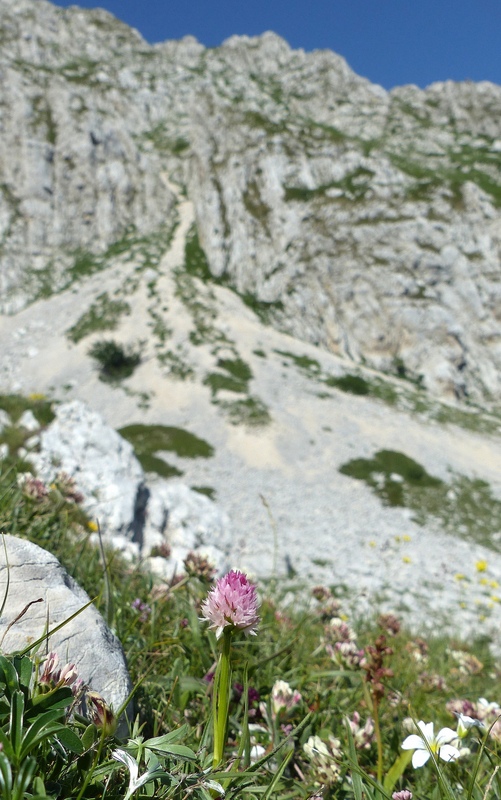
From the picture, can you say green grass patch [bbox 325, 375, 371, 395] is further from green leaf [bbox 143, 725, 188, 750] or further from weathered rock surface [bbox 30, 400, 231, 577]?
green leaf [bbox 143, 725, 188, 750]

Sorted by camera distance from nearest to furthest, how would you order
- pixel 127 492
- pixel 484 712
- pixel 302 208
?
pixel 484 712 → pixel 127 492 → pixel 302 208

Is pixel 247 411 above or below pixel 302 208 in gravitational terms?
below

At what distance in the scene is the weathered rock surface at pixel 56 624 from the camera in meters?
1.60

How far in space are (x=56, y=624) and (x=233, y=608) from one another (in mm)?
810

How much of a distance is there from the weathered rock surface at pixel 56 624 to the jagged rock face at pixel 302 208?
4372 cm

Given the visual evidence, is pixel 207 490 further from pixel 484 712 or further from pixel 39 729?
pixel 39 729

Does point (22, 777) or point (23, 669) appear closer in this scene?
point (22, 777)

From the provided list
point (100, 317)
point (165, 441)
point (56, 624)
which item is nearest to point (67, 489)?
point (56, 624)

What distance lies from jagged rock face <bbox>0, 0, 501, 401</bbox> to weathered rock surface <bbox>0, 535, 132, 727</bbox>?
1721 inches

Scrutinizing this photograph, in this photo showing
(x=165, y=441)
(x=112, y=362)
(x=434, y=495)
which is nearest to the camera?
(x=434, y=495)

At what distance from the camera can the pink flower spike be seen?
1293 millimetres

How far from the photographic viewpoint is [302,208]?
50.2 m

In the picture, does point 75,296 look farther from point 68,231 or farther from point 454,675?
point 454,675

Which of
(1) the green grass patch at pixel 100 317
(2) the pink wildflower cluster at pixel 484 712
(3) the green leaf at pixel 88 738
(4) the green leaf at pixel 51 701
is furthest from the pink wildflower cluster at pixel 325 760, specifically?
(1) the green grass patch at pixel 100 317
